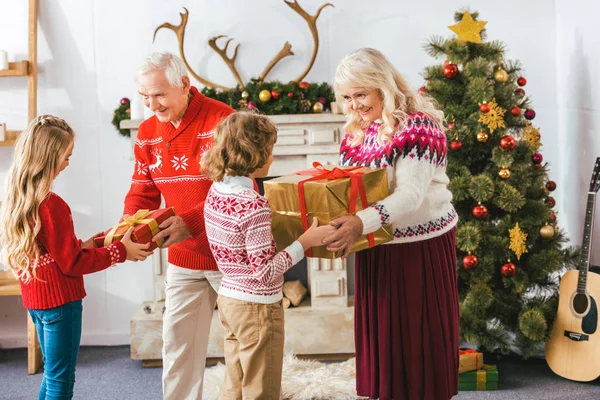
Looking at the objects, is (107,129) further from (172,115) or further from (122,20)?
(172,115)

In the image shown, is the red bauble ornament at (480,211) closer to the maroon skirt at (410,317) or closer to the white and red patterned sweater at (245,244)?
the maroon skirt at (410,317)

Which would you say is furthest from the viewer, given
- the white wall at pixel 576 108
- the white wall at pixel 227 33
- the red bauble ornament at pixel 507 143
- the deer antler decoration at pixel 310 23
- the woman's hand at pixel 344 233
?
the white wall at pixel 227 33

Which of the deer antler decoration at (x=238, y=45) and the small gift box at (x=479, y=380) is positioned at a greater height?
the deer antler decoration at (x=238, y=45)

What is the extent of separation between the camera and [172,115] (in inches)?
101

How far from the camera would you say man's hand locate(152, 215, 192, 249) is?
245 centimetres

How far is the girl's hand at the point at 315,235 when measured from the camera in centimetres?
210

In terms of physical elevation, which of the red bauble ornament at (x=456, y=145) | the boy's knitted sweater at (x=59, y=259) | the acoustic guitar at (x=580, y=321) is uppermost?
the red bauble ornament at (x=456, y=145)

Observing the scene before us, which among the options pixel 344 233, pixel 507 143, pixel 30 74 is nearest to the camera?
pixel 344 233

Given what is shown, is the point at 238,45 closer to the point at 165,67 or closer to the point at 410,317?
the point at 165,67

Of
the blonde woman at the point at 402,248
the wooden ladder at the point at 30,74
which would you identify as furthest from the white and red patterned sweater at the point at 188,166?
the wooden ladder at the point at 30,74

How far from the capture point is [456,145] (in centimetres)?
342

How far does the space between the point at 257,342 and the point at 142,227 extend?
0.56 metres

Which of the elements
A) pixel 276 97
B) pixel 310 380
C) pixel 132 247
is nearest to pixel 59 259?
pixel 132 247

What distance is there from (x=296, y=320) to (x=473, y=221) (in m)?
1.08
